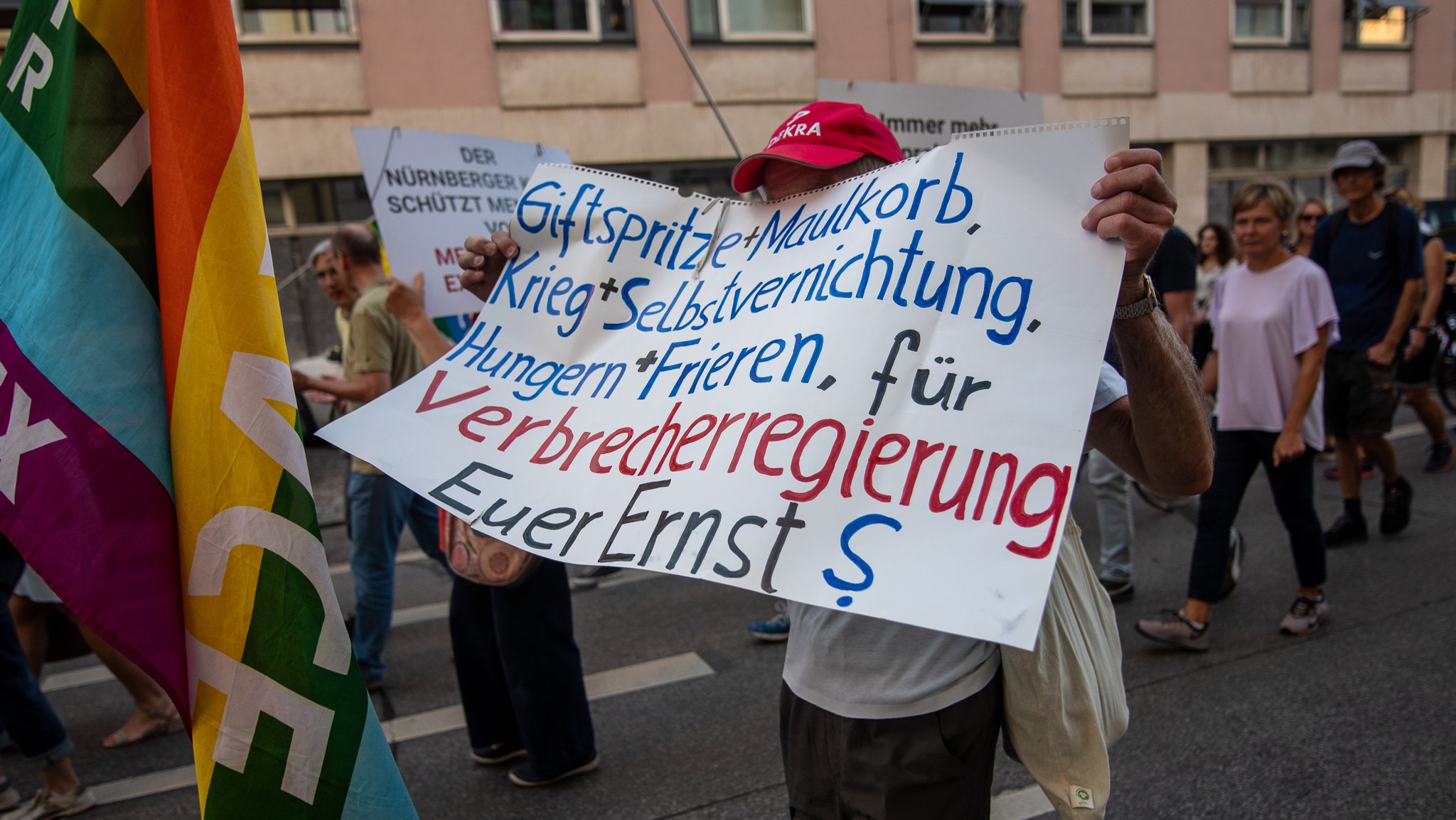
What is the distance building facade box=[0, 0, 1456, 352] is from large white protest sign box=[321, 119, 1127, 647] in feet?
32.7

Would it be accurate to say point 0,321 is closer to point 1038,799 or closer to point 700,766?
point 700,766

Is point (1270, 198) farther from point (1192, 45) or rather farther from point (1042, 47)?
point (1192, 45)

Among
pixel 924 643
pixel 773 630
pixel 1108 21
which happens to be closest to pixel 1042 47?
pixel 1108 21

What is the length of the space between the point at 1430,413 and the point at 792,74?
32.0ft

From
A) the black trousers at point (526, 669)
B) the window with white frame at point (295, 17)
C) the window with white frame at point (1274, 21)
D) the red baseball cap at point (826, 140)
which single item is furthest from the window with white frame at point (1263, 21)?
the red baseball cap at point (826, 140)

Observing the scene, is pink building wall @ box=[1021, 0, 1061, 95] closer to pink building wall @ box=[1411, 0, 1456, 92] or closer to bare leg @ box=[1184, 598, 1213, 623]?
pink building wall @ box=[1411, 0, 1456, 92]

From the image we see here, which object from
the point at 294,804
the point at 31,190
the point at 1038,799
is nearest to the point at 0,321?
the point at 31,190

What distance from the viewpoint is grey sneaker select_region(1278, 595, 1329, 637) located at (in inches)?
148

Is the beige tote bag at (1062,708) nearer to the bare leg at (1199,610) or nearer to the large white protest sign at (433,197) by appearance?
the bare leg at (1199,610)

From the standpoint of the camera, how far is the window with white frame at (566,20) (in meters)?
12.5

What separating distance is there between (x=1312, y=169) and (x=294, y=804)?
1961 cm

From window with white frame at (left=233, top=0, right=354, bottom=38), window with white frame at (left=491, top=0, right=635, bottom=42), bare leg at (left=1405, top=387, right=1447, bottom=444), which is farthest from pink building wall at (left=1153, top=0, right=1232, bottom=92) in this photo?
window with white frame at (left=233, top=0, right=354, bottom=38)

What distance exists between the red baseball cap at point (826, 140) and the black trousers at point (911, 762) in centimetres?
94

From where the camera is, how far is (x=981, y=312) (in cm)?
134
